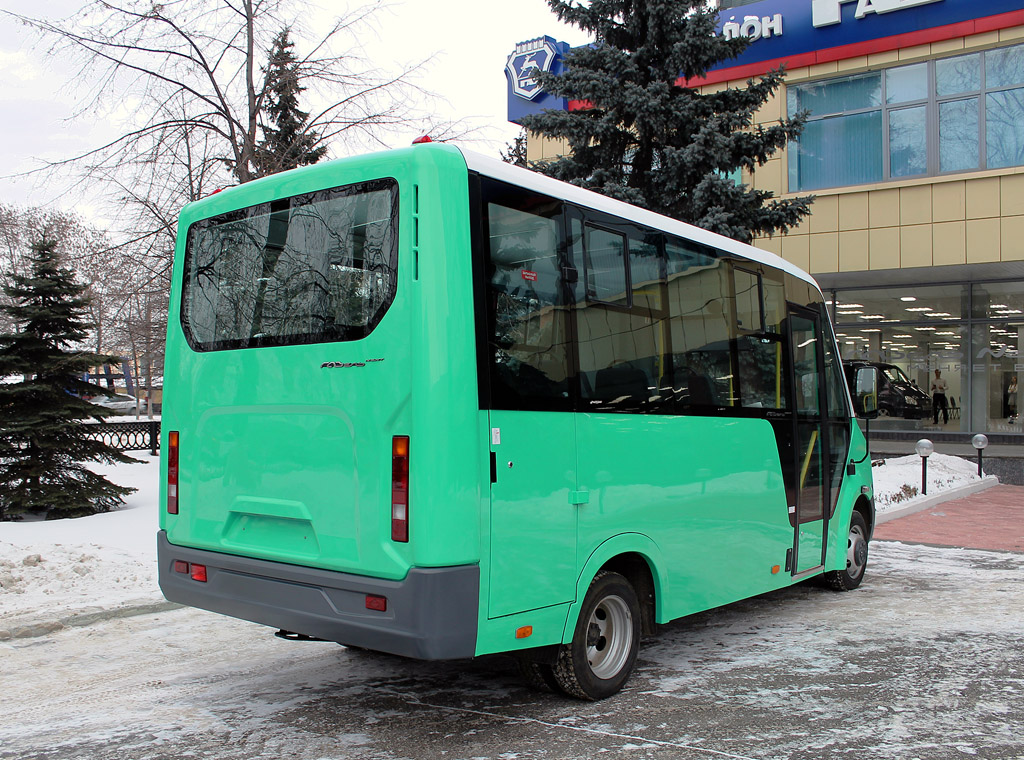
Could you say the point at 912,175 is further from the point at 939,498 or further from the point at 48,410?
the point at 48,410

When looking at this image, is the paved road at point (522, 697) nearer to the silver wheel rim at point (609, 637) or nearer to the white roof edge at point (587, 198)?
the silver wheel rim at point (609, 637)

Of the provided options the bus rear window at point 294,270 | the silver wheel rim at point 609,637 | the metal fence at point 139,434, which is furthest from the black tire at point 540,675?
the metal fence at point 139,434

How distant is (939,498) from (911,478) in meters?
1.58

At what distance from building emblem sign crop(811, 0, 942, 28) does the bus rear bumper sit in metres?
20.3

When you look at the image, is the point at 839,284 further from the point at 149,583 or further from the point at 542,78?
the point at 149,583

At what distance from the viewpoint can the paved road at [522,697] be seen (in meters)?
4.35

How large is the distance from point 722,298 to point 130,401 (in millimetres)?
72175

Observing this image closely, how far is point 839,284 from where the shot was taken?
74.0ft

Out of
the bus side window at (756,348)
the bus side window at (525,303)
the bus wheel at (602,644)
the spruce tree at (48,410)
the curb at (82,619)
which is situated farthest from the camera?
the spruce tree at (48,410)

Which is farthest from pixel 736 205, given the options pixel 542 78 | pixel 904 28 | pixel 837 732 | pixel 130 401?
pixel 130 401

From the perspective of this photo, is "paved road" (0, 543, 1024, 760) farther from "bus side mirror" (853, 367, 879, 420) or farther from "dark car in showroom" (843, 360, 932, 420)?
"dark car in showroom" (843, 360, 932, 420)

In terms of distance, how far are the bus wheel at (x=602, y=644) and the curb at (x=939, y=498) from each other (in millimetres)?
8756

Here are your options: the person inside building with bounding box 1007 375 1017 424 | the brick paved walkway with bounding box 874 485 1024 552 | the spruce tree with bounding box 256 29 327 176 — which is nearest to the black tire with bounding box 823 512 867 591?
the brick paved walkway with bounding box 874 485 1024 552

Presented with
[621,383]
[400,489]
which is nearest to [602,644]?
[621,383]
